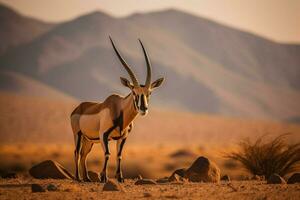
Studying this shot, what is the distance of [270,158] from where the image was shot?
16.8m

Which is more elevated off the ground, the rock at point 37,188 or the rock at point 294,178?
the rock at point 37,188

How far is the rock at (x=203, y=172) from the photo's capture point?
15672 millimetres

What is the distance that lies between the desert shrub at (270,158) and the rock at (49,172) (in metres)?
3.94

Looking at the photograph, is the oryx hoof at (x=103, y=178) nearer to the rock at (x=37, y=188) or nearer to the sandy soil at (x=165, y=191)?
the sandy soil at (x=165, y=191)

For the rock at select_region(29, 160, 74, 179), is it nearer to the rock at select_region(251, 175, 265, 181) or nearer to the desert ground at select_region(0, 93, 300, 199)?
the desert ground at select_region(0, 93, 300, 199)

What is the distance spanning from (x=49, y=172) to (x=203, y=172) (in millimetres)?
3682

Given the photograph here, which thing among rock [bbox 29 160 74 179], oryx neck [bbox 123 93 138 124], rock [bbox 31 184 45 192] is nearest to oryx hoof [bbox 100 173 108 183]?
oryx neck [bbox 123 93 138 124]

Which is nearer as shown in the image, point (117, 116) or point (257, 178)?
point (117, 116)

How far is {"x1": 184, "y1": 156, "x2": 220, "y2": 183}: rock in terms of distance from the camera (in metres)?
15.7

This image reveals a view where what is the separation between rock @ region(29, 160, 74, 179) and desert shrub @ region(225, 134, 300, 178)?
3.94 meters

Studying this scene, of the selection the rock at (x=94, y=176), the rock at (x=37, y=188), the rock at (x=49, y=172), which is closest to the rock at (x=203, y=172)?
the rock at (x=94, y=176)

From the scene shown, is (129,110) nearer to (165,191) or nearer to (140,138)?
(165,191)

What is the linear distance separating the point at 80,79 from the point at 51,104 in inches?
3885

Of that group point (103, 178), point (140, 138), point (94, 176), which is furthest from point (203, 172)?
point (140, 138)
